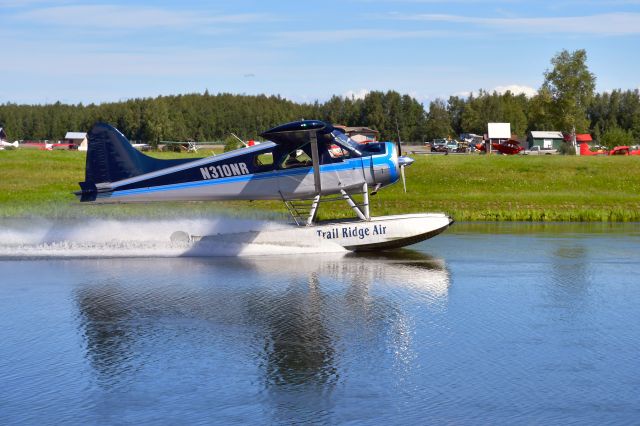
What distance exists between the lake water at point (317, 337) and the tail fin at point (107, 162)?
6.31ft

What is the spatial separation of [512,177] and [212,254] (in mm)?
24757

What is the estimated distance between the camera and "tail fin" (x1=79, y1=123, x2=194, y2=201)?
22.2m

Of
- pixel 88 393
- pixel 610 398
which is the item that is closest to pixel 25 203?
pixel 88 393

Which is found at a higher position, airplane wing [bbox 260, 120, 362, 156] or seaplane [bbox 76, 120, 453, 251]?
airplane wing [bbox 260, 120, 362, 156]

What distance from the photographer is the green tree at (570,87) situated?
86438 millimetres

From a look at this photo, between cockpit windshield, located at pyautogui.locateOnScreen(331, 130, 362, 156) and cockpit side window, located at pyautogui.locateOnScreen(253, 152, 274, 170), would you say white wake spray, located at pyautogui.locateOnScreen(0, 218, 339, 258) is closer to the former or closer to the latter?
cockpit side window, located at pyautogui.locateOnScreen(253, 152, 274, 170)

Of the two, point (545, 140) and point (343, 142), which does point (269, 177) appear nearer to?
point (343, 142)

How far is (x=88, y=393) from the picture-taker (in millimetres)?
10453

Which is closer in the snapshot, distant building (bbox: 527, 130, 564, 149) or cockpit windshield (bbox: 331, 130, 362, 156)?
cockpit windshield (bbox: 331, 130, 362, 156)

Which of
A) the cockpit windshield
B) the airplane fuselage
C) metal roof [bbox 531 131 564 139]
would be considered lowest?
metal roof [bbox 531 131 564 139]

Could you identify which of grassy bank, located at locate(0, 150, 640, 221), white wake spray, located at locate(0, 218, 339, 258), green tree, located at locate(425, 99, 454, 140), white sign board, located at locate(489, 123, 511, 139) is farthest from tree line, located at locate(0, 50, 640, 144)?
white wake spray, located at locate(0, 218, 339, 258)

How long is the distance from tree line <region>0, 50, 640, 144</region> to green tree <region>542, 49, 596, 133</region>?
1954 centimetres

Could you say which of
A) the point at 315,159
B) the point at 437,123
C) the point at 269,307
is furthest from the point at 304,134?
the point at 437,123

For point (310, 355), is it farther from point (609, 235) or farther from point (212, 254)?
point (609, 235)
